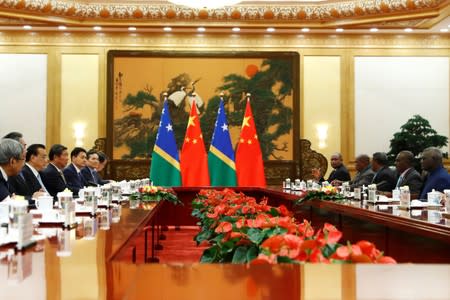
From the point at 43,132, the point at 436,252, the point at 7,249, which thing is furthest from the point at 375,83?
the point at 7,249

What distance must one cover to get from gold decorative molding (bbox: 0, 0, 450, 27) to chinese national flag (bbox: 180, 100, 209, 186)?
5.68ft

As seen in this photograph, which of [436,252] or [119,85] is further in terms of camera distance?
[119,85]

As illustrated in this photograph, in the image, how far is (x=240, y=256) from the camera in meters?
2.12

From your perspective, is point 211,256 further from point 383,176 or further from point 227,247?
point 383,176

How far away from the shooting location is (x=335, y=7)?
1109 cm

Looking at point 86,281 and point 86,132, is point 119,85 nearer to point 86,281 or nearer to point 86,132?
point 86,132

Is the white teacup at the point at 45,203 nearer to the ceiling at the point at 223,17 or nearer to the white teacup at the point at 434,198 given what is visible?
the white teacup at the point at 434,198

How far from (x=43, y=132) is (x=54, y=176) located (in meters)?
5.57

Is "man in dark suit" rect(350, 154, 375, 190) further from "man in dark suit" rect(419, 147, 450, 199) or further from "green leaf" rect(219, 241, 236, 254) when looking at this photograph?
"green leaf" rect(219, 241, 236, 254)

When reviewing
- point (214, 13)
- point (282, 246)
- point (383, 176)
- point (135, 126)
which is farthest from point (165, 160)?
point (282, 246)

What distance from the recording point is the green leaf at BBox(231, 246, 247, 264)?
2.08m

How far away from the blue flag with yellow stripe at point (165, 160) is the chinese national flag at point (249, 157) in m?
1.11

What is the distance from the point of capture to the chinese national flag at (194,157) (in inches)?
425

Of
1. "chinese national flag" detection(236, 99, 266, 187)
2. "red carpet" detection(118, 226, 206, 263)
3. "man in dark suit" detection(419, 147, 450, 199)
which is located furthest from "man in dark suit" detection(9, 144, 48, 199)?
"chinese national flag" detection(236, 99, 266, 187)
